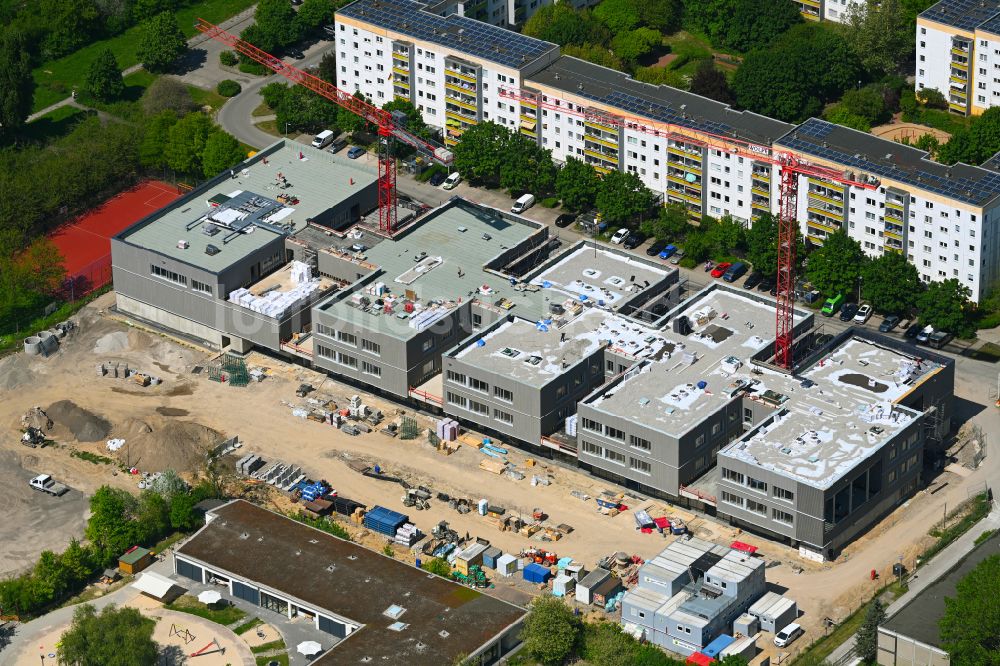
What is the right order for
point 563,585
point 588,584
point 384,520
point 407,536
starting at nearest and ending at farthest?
point 588,584 < point 563,585 < point 407,536 < point 384,520

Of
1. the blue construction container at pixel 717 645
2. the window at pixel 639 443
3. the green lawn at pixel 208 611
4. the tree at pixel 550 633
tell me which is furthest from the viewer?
the window at pixel 639 443

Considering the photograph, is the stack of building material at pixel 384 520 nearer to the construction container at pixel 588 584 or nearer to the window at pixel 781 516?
the construction container at pixel 588 584

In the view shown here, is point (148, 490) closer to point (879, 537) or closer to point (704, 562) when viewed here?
point (704, 562)

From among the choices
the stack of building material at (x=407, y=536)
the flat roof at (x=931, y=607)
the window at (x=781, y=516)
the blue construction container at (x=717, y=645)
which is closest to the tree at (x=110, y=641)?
the stack of building material at (x=407, y=536)

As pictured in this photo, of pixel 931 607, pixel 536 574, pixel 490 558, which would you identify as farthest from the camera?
pixel 490 558

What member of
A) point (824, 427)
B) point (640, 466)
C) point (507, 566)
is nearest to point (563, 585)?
point (507, 566)

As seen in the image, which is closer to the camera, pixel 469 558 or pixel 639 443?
pixel 469 558

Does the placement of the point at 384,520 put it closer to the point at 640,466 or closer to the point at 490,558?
the point at 490,558
